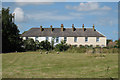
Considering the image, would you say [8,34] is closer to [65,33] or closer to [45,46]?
[45,46]

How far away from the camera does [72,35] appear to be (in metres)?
44.1

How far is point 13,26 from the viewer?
3281cm

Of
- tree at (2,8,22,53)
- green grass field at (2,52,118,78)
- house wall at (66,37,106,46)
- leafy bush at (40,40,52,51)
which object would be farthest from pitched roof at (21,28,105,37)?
green grass field at (2,52,118,78)

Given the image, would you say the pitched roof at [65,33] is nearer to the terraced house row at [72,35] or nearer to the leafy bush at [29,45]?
the terraced house row at [72,35]

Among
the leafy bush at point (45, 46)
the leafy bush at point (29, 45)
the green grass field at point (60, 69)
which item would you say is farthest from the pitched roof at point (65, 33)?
the green grass field at point (60, 69)

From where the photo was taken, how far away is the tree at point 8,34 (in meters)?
30.9

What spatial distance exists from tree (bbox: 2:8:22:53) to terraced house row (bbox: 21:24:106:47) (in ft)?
37.2

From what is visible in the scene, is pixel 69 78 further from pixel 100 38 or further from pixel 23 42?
pixel 100 38

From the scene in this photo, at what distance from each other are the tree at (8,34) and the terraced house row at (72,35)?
11327mm

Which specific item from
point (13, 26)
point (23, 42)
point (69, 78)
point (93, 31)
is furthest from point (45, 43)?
point (69, 78)

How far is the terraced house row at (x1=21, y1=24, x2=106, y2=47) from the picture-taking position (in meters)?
43.8

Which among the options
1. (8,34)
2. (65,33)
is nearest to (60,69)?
(8,34)

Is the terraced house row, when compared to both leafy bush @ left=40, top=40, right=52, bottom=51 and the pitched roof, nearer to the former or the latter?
the pitched roof

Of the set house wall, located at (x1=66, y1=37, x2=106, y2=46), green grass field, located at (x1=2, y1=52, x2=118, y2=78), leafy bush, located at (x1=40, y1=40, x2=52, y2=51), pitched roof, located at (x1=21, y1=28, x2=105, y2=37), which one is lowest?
green grass field, located at (x1=2, y1=52, x2=118, y2=78)
